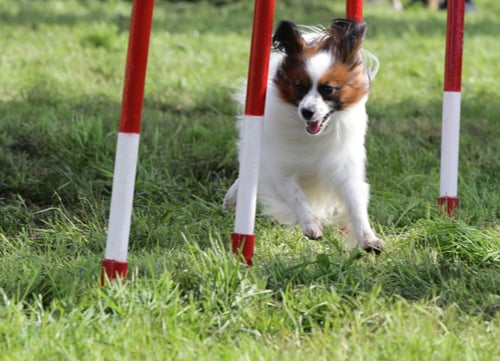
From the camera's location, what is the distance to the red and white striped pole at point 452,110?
439cm

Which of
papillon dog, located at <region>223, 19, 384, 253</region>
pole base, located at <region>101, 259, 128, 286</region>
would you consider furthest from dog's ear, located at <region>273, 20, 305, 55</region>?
pole base, located at <region>101, 259, 128, 286</region>

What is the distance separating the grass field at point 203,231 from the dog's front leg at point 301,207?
93 mm

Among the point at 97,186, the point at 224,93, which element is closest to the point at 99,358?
the point at 97,186

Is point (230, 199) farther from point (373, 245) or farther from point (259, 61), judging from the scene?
point (259, 61)

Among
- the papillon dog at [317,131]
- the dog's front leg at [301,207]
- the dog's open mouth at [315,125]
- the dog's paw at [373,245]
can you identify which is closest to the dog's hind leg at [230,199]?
the papillon dog at [317,131]

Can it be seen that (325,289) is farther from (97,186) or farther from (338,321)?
(97,186)

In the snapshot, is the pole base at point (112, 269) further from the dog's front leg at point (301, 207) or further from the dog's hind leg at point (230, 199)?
the dog's hind leg at point (230, 199)

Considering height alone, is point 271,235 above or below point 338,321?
above

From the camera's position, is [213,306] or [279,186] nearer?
[213,306]

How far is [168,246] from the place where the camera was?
161 inches

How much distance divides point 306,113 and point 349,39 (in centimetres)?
41

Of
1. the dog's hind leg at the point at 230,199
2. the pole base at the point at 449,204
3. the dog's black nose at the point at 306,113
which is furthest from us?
the dog's hind leg at the point at 230,199

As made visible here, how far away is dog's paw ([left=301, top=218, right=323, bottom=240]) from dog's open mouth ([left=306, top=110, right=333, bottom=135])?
0.39 meters

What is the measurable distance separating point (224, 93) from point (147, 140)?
1.26 metres
